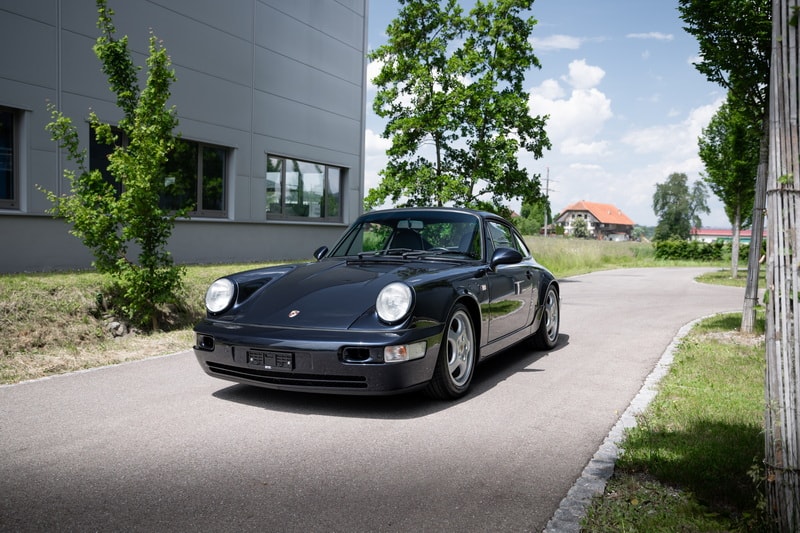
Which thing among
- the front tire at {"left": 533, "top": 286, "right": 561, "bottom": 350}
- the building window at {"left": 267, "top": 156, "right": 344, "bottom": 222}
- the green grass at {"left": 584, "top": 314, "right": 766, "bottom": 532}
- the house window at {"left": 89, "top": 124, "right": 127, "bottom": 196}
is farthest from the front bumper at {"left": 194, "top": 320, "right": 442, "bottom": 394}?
the building window at {"left": 267, "top": 156, "right": 344, "bottom": 222}

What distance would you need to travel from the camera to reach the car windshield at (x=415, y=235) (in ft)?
19.7

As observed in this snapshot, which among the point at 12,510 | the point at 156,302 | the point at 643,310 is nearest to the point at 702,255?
the point at 643,310

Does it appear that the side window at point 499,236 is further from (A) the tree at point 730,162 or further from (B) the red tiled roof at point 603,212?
(B) the red tiled roof at point 603,212

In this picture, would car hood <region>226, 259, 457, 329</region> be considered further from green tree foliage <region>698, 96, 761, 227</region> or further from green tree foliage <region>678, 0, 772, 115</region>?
green tree foliage <region>698, 96, 761, 227</region>

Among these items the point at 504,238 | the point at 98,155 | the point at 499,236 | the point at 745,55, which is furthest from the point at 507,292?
the point at 98,155

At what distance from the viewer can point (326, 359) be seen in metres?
4.43

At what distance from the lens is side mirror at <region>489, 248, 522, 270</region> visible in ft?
19.1

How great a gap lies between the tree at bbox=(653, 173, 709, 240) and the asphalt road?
4143 inches

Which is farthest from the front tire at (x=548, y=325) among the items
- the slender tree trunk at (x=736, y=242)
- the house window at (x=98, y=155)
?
the slender tree trunk at (x=736, y=242)

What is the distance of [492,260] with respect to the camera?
19.2 ft

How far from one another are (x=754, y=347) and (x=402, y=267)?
4575 mm

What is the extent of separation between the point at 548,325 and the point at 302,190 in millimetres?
11606

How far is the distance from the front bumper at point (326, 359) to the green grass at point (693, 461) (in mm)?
1434

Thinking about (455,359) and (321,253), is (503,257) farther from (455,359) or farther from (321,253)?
(321,253)
